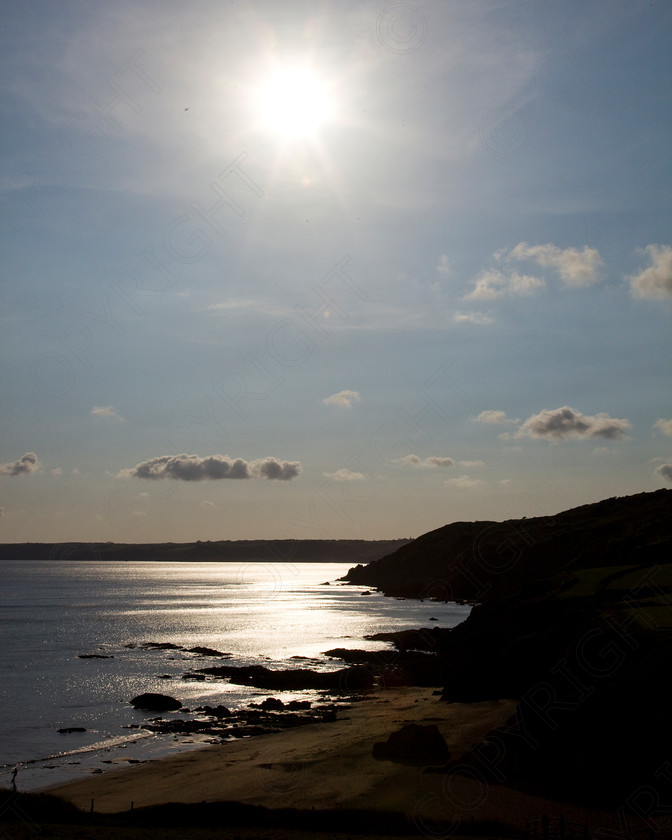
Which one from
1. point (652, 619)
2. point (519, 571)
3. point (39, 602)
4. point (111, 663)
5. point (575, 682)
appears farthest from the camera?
point (39, 602)

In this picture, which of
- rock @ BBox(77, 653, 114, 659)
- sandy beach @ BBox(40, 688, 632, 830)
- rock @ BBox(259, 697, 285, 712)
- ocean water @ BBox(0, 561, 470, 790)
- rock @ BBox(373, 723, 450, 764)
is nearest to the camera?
sandy beach @ BBox(40, 688, 632, 830)

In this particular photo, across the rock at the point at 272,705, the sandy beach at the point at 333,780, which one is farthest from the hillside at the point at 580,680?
the rock at the point at 272,705

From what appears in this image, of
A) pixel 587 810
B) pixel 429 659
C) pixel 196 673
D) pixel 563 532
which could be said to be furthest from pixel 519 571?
pixel 587 810

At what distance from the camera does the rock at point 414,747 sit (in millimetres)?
34312

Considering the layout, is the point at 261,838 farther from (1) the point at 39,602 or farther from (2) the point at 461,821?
(1) the point at 39,602

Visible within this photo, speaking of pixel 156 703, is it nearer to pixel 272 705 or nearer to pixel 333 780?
pixel 272 705

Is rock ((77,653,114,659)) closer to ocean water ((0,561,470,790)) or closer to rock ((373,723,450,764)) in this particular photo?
ocean water ((0,561,470,790))

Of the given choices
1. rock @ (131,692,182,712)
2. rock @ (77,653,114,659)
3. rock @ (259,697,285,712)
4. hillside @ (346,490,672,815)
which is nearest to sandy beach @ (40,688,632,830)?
hillside @ (346,490,672,815)

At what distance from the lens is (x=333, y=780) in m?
31.8

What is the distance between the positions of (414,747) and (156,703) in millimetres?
25635

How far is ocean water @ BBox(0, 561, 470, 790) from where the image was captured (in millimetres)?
42219

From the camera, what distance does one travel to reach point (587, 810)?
2658 cm

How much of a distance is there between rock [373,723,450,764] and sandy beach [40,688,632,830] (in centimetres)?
55

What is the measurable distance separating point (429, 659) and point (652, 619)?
3272 centimetres
